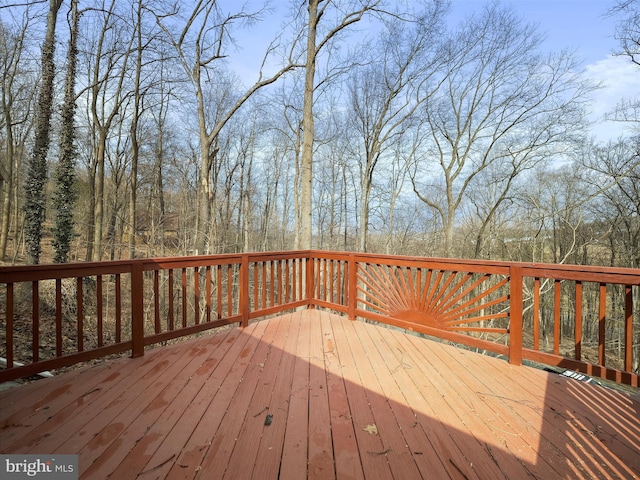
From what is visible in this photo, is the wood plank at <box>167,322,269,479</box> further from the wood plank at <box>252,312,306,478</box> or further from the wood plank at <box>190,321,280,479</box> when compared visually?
the wood plank at <box>252,312,306,478</box>

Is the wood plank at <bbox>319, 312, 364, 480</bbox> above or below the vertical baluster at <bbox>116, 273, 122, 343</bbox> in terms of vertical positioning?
below

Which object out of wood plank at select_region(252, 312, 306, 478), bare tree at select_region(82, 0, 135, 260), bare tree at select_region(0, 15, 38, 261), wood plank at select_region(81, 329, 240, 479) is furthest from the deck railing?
bare tree at select_region(0, 15, 38, 261)

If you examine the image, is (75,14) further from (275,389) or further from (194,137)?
(275,389)

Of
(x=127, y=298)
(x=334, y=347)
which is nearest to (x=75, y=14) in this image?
(x=127, y=298)

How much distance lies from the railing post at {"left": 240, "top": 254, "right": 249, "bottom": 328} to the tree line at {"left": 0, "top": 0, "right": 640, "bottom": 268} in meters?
2.19

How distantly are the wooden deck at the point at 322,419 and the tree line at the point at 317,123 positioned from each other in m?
3.54

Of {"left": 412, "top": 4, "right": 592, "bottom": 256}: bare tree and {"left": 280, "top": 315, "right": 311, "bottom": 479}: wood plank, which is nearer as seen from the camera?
{"left": 280, "top": 315, "right": 311, "bottom": 479}: wood plank

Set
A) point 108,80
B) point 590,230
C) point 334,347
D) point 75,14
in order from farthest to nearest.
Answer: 1. point 590,230
2. point 108,80
3. point 75,14
4. point 334,347

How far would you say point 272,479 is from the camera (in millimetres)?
1253

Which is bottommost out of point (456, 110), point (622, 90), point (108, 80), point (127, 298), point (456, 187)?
point (127, 298)

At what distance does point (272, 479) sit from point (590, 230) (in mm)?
13750

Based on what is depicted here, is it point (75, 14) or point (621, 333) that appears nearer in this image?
point (75, 14)

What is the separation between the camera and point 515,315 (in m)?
2.61

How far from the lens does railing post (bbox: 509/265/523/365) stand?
2.55m
